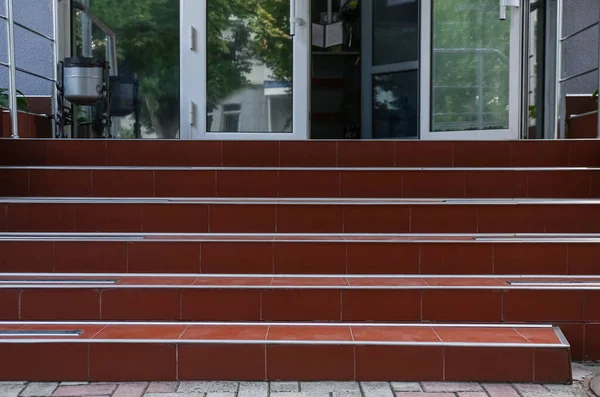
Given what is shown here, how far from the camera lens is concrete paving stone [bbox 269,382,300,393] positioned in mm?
2111

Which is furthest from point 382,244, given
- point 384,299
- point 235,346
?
point 235,346

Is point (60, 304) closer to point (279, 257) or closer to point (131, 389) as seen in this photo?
point (131, 389)

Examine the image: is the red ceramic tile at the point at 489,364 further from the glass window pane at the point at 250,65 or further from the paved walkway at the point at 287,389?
the glass window pane at the point at 250,65

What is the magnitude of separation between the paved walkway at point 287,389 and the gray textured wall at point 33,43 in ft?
10.8

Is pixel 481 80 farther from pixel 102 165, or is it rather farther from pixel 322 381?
pixel 322 381

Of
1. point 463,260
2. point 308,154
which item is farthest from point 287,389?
point 308,154

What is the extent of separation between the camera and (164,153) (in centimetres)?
356

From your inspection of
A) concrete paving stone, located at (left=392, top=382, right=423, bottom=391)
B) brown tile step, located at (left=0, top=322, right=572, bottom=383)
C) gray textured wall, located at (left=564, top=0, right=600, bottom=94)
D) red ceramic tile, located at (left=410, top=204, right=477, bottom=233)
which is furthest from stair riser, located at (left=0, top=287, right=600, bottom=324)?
gray textured wall, located at (left=564, top=0, right=600, bottom=94)

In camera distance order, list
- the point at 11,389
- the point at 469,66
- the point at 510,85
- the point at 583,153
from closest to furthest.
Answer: the point at 11,389, the point at 583,153, the point at 510,85, the point at 469,66

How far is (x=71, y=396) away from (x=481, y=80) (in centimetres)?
365

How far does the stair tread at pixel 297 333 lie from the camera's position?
2.22m

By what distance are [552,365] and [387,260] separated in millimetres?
794

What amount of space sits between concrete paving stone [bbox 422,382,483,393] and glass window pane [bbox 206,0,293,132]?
9.44 ft

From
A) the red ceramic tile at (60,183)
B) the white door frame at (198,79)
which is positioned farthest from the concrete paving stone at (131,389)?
the white door frame at (198,79)
